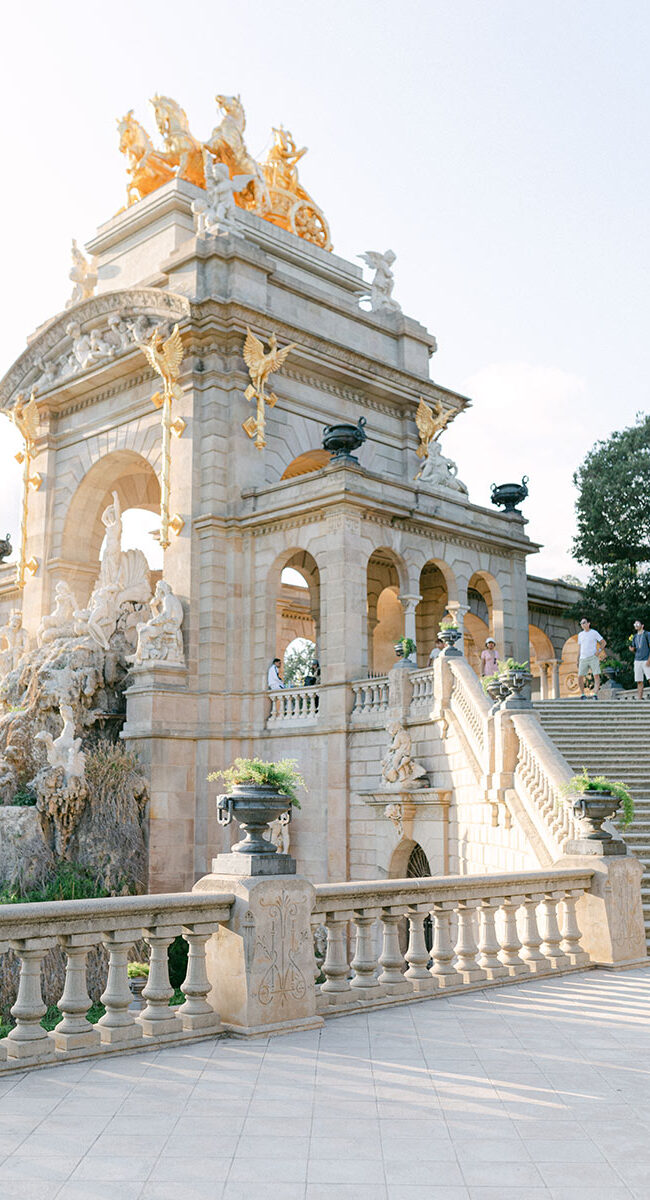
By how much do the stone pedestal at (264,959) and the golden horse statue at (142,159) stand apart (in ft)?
95.5

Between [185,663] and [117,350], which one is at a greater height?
[117,350]

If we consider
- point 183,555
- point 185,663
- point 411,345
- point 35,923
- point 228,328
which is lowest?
point 35,923

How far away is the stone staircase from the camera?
14.9 meters

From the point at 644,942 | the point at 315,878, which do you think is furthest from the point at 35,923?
the point at 315,878

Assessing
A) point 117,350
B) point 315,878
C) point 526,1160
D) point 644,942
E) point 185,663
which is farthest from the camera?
point 117,350

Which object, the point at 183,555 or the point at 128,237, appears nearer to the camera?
the point at 183,555

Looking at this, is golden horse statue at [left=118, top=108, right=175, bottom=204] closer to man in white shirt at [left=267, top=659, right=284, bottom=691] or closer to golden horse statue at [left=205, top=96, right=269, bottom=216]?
golden horse statue at [left=205, top=96, right=269, bottom=216]

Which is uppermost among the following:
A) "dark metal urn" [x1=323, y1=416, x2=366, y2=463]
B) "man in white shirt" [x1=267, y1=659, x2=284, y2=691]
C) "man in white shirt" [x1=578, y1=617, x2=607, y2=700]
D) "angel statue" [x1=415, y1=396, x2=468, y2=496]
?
"angel statue" [x1=415, y1=396, x2=468, y2=496]

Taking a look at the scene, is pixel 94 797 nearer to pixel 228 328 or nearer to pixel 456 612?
pixel 456 612

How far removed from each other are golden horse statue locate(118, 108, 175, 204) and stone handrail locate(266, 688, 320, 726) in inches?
696

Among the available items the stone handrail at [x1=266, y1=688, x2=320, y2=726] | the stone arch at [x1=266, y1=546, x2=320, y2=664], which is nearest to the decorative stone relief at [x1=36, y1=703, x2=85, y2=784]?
the stone handrail at [x1=266, y1=688, x2=320, y2=726]

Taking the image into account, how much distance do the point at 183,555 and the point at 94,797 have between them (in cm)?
617

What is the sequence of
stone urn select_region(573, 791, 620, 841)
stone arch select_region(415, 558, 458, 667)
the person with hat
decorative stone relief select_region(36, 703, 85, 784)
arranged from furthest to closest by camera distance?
stone arch select_region(415, 558, 458, 667)
the person with hat
decorative stone relief select_region(36, 703, 85, 784)
stone urn select_region(573, 791, 620, 841)

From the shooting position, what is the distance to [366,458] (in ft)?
98.7
